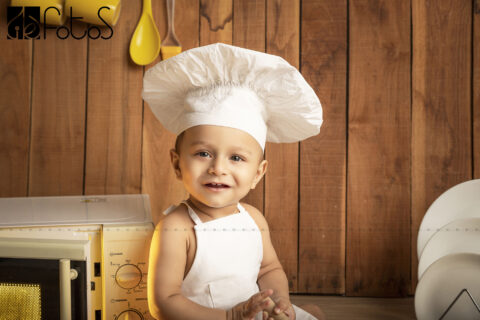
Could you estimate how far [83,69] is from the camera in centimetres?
86

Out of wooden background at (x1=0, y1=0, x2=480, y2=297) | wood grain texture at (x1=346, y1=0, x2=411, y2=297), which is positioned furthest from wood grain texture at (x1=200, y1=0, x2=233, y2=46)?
wood grain texture at (x1=346, y1=0, x2=411, y2=297)

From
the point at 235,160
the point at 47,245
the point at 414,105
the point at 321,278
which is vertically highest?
the point at 414,105

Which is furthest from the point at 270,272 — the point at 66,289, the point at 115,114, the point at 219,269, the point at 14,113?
the point at 14,113

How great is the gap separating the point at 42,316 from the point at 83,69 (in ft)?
1.77

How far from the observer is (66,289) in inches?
19.4

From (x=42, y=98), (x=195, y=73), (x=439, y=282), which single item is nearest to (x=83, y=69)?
(x=42, y=98)

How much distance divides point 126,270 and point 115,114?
39cm

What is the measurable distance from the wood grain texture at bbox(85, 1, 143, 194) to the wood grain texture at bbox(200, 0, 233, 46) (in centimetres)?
14

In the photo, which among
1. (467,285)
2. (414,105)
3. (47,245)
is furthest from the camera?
(414,105)

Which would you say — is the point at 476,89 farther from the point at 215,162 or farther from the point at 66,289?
the point at 66,289

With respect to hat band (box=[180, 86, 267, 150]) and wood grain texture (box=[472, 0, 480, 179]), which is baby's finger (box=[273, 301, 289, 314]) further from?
wood grain texture (box=[472, 0, 480, 179])

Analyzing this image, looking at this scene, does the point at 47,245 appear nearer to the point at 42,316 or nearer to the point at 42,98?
the point at 42,316

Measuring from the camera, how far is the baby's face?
1.95ft

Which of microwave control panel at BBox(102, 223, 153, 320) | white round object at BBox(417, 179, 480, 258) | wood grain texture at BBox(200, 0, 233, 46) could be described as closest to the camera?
microwave control panel at BBox(102, 223, 153, 320)
